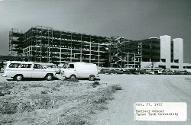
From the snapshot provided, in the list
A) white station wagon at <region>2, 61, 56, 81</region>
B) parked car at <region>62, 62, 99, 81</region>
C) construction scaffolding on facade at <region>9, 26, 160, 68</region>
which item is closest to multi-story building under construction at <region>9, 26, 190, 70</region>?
construction scaffolding on facade at <region>9, 26, 160, 68</region>

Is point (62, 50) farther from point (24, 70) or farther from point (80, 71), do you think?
point (24, 70)

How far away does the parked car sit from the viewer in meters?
21.8

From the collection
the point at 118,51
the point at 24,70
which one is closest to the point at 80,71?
the point at 24,70

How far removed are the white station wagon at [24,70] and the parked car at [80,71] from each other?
1.82 metres

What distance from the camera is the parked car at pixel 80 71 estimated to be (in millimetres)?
21844

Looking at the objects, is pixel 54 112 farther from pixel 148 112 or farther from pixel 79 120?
pixel 148 112

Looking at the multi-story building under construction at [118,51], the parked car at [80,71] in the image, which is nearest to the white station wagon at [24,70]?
the parked car at [80,71]

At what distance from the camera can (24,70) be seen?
19.7 m

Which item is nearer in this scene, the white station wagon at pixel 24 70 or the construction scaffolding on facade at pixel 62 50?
the white station wagon at pixel 24 70

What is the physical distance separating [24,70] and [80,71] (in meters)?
5.28

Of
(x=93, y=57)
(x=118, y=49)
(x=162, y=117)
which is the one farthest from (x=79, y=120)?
(x=118, y=49)

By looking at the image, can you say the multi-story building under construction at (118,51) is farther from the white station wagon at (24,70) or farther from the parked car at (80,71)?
the white station wagon at (24,70)

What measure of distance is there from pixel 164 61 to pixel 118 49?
537 inches

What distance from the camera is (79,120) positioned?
22.3 ft
